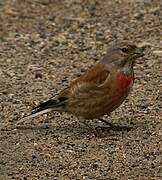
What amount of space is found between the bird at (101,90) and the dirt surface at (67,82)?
25 centimetres

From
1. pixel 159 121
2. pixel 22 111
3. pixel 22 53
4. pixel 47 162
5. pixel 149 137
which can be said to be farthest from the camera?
pixel 22 53

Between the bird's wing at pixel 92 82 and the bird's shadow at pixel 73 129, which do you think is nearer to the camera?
the bird's wing at pixel 92 82

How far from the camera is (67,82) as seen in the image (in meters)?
10.5

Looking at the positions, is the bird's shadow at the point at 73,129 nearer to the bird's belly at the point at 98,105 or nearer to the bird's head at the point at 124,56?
the bird's belly at the point at 98,105

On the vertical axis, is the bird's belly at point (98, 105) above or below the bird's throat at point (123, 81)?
below

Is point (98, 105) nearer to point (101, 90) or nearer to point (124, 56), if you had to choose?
point (101, 90)

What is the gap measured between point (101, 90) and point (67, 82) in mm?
2237

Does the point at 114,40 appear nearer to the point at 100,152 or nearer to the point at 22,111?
the point at 22,111

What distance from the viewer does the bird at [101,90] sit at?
8.29 meters

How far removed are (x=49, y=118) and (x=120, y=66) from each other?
1.14 meters

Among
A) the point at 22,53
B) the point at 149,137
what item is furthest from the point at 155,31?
the point at 149,137

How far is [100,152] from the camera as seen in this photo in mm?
7801

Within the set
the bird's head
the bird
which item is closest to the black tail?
the bird

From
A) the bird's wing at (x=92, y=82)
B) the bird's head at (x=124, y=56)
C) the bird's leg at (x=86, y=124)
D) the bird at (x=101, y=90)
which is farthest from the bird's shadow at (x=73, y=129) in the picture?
the bird's head at (x=124, y=56)
